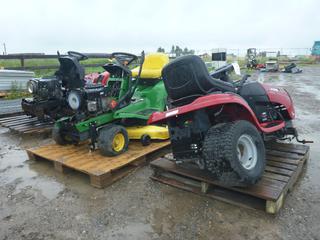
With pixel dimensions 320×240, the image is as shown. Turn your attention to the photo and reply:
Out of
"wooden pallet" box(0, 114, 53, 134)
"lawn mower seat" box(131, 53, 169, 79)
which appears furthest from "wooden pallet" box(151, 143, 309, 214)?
"wooden pallet" box(0, 114, 53, 134)

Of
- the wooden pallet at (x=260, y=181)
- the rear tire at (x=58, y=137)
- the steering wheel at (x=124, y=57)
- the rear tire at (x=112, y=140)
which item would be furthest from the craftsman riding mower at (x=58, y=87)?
the wooden pallet at (x=260, y=181)

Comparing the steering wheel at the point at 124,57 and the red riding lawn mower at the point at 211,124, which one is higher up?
the steering wheel at the point at 124,57

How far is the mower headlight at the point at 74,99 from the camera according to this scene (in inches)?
160

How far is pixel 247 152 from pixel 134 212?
1318 millimetres

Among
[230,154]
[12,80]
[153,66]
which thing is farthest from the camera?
[12,80]

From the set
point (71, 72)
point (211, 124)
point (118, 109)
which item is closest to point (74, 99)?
point (71, 72)

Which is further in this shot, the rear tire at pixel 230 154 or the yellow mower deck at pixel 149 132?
the yellow mower deck at pixel 149 132

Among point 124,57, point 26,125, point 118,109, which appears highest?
point 124,57

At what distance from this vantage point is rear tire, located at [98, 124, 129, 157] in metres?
3.99

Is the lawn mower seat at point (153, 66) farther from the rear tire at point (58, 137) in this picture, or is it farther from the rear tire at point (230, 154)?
the rear tire at point (230, 154)

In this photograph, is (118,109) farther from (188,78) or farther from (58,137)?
(188,78)

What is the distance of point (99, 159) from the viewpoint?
398cm

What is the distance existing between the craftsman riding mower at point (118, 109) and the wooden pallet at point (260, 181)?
0.84 m

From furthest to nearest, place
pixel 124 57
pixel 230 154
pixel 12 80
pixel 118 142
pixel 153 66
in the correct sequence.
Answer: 1. pixel 12 80
2. pixel 153 66
3. pixel 124 57
4. pixel 118 142
5. pixel 230 154
